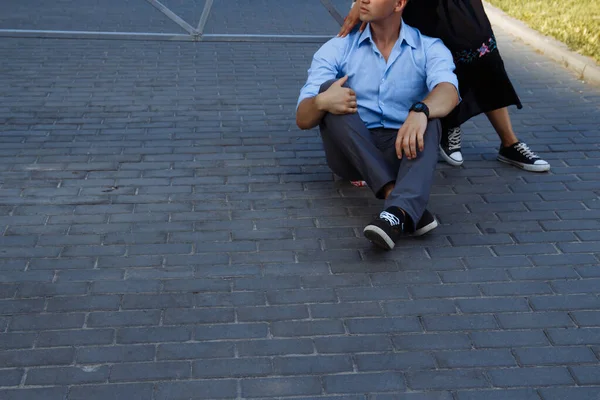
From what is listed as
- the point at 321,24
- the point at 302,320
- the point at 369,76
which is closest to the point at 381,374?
the point at 302,320

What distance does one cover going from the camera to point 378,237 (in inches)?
174

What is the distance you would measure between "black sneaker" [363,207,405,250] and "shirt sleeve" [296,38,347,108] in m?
0.90

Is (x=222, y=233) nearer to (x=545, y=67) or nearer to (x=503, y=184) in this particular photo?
(x=503, y=184)

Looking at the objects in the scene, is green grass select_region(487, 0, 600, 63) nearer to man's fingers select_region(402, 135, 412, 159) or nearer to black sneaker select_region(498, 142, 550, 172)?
black sneaker select_region(498, 142, 550, 172)

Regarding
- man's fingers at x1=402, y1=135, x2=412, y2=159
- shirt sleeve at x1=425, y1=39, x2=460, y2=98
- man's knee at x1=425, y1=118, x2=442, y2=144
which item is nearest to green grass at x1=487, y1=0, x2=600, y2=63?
shirt sleeve at x1=425, y1=39, x2=460, y2=98

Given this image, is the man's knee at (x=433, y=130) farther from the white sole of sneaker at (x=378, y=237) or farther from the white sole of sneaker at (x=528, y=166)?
the white sole of sneaker at (x=528, y=166)

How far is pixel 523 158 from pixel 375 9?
5.01 feet

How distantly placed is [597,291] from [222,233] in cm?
184

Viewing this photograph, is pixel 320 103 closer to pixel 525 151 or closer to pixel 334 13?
pixel 525 151

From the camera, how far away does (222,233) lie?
4766 millimetres

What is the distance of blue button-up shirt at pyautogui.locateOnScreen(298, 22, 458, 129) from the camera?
201 inches

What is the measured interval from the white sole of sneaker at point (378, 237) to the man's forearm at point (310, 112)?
0.81 meters

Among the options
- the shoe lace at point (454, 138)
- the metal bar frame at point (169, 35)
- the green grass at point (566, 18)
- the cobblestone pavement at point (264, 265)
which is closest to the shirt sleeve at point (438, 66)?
the cobblestone pavement at point (264, 265)

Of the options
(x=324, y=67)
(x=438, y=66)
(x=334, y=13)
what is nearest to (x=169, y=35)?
(x=334, y=13)
